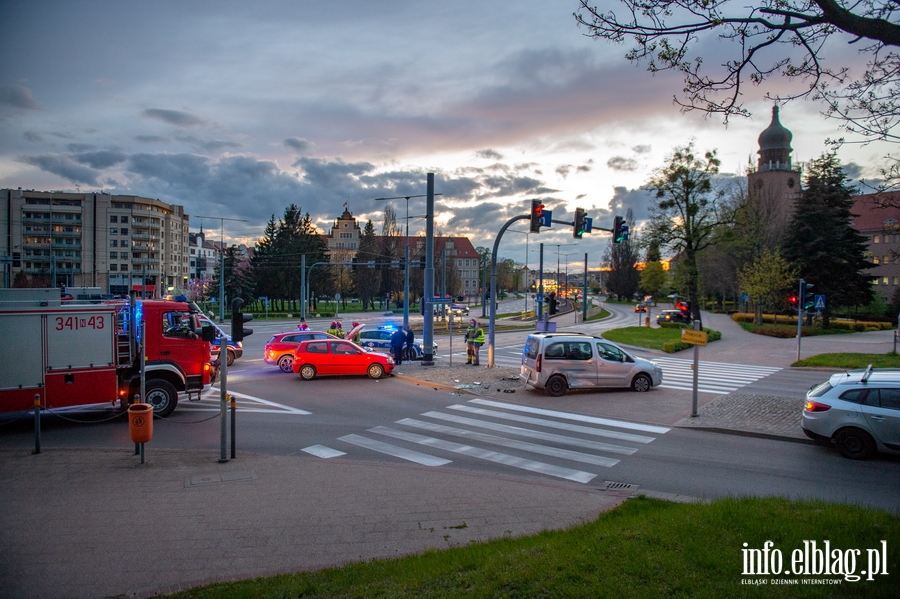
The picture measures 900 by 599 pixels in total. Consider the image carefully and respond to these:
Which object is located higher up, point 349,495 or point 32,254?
point 32,254

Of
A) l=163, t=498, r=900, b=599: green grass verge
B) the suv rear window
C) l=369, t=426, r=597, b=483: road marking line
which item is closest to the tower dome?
the suv rear window

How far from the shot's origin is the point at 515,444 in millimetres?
11305

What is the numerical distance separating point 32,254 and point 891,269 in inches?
3718

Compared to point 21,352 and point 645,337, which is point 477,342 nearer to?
point 21,352

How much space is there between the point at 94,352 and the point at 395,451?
7.53 m

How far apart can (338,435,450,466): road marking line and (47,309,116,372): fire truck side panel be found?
19.8 feet

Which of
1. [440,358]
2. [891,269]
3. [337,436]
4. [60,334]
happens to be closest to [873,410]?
[337,436]

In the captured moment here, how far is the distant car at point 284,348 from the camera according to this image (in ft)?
73.8

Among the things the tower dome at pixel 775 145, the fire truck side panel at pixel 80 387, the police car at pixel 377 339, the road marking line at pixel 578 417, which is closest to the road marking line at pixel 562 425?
the road marking line at pixel 578 417

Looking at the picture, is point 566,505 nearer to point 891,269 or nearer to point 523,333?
point 523,333

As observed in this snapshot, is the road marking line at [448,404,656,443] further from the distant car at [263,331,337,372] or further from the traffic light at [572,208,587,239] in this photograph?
the distant car at [263,331,337,372]

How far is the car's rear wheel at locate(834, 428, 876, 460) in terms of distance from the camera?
396 inches

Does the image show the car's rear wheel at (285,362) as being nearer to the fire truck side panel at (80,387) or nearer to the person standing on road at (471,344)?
the person standing on road at (471,344)

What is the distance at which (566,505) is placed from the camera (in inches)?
301
